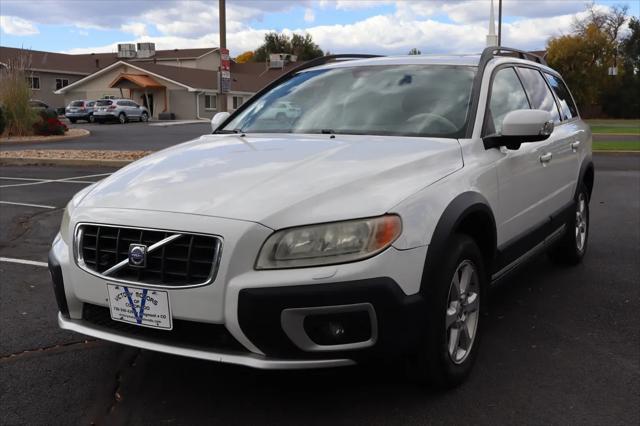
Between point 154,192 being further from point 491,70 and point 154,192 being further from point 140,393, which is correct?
point 491,70

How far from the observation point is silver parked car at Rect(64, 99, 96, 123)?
142 ft

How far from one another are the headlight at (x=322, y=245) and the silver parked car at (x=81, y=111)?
141 feet

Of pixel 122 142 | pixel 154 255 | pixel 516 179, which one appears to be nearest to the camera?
→ pixel 154 255

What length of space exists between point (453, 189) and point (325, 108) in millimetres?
1275

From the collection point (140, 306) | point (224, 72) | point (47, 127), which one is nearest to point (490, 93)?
point (140, 306)

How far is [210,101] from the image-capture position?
54.8 m

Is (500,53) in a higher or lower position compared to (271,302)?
higher

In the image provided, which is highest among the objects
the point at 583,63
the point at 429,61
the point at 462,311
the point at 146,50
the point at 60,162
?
the point at 146,50

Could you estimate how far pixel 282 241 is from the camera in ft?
9.11

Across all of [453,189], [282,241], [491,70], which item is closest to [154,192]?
[282,241]

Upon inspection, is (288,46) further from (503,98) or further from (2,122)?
(503,98)

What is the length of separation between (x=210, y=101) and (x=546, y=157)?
52048mm

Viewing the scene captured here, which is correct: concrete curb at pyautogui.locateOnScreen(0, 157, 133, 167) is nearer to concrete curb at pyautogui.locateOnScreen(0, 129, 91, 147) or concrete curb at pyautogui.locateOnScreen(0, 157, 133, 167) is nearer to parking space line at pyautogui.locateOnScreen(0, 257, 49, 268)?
concrete curb at pyautogui.locateOnScreen(0, 129, 91, 147)

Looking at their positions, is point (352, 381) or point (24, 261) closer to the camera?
point (352, 381)
